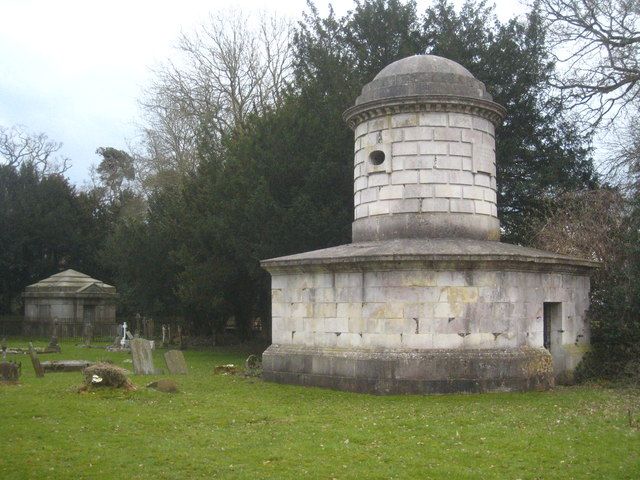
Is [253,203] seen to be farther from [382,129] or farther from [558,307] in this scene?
[558,307]

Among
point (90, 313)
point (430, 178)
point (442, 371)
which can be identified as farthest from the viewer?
point (90, 313)

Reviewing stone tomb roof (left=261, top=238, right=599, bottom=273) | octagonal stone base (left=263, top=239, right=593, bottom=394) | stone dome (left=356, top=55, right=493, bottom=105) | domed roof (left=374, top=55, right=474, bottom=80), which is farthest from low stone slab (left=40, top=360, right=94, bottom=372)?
domed roof (left=374, top=55, right=474, bottom=80)

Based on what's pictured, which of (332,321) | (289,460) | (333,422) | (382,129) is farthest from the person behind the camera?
(382,129)

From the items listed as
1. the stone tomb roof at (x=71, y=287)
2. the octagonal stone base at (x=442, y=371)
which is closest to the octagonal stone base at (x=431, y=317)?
the octagonal stone base at (x=442, y=371)

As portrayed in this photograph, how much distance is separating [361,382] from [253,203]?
9151 mm

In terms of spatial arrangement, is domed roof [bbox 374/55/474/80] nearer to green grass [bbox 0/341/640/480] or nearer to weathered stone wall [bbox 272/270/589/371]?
weathered stone wall [bbox 272/270/589/371]

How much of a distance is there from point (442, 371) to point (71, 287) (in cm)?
2623

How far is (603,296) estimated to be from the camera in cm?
1712

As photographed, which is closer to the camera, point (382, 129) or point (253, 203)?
point (382, 129)

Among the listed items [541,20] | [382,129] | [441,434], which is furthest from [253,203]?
[441,434]

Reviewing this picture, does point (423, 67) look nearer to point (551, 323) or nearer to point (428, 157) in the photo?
point (428, 157)

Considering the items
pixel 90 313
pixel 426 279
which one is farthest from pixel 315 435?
pixel 90 313

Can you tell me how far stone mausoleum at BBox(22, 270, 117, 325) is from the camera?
35875mm

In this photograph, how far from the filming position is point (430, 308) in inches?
562
